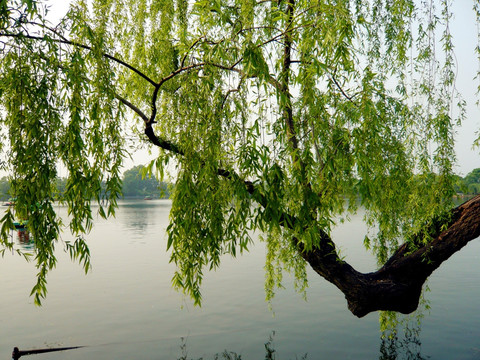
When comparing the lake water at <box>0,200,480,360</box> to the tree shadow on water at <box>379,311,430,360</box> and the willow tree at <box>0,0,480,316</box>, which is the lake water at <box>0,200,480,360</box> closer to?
the tree shadow on water at <box>379,311,430,360</box>

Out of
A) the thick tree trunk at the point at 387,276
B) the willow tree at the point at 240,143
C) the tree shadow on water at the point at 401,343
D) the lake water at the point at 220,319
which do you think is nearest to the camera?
the willow tree at the point at 240,143

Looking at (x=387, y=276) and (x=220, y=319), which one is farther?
(x=220, y=319)

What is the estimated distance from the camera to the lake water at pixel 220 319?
7.00m

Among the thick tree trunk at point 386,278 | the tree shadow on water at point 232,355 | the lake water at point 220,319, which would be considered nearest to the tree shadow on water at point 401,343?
the lake water at point 220,319

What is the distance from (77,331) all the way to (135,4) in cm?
607

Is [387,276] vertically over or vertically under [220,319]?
over

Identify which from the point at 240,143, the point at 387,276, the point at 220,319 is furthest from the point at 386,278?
the point at 220,319

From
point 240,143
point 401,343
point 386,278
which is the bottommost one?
point 401,343

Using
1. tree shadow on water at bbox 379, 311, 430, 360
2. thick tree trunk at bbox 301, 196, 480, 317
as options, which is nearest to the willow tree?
thick tree trunk at bbox 301, 196, 480, 317

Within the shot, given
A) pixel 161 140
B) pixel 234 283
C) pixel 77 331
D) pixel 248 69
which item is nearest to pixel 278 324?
pixel 234 283

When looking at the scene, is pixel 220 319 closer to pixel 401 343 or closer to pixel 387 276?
pixel 401 343

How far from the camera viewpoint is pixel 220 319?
28.1 feet

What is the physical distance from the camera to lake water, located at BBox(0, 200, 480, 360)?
7.00 meters

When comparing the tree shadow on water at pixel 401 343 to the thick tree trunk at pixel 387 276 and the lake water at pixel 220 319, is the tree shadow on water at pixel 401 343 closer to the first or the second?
the lake water at pixel 220 319
